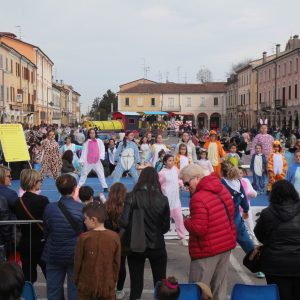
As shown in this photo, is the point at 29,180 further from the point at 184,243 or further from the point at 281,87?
the point at 281,87

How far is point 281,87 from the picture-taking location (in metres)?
67.9

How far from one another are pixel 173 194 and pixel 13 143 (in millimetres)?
8560

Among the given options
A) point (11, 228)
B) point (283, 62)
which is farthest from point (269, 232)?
point (283, 62)

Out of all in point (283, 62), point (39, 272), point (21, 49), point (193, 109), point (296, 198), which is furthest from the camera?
point (193, 109)

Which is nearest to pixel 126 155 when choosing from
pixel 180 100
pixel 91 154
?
pixel 91 154

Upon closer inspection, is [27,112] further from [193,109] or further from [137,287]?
[137,287]

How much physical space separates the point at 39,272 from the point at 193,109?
313ft

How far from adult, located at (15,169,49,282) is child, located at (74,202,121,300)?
117 centimetres

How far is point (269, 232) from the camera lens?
15.5 ft

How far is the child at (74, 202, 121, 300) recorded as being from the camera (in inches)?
183

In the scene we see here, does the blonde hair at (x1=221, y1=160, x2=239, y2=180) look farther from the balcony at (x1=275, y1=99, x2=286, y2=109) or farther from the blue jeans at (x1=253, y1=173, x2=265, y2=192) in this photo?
the balcony at (x1=275, y1=99, x2=286, y2=109)

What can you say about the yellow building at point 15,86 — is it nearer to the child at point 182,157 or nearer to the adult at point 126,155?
the adult at point 126,155

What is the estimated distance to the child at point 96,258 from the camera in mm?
4654

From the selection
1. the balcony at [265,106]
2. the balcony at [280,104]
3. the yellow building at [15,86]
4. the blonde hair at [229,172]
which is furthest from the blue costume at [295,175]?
the balcony at [265,106]
